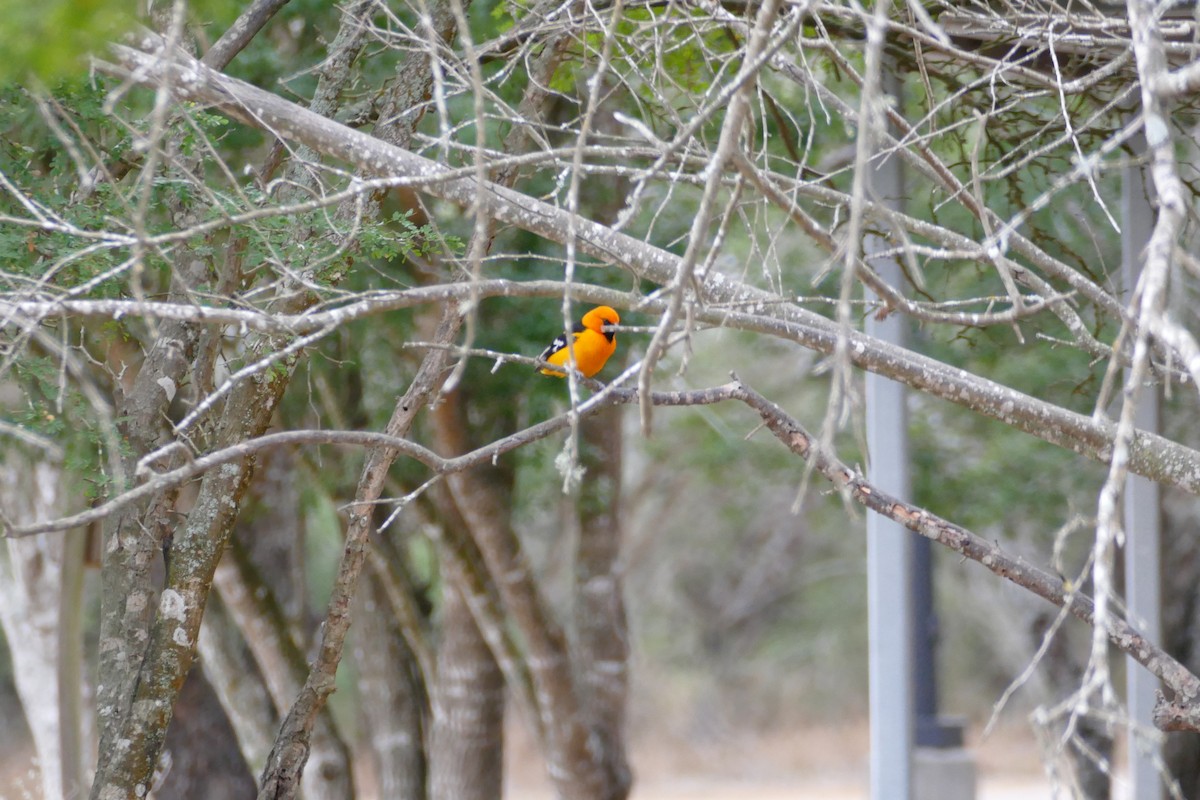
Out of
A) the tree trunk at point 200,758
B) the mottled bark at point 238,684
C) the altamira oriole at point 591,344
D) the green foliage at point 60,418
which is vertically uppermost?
the altamira oriole at point 591,344

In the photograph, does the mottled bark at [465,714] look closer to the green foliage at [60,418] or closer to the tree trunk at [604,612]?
the tree trunk at [604,612]

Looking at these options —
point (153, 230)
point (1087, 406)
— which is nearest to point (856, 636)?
point (1087, 406)

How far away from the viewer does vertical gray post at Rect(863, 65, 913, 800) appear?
600cm

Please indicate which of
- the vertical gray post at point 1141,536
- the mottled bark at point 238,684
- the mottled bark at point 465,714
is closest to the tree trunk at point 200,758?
the mottled bark at point 238,684

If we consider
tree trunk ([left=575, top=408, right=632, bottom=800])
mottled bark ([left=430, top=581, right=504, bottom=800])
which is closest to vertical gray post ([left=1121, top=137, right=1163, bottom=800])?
tree trunk ([left=575, top=408, right=632, bottom=800])

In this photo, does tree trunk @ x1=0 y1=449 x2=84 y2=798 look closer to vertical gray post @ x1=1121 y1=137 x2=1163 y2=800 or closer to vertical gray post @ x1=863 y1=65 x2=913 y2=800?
vertical gray post @ x1=863 y1=65 x2=913 y2=800

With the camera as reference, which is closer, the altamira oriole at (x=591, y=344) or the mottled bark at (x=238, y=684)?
the altamira oriole at (x=591, y=344)

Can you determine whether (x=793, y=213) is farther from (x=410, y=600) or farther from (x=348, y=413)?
(x=410, y=600)

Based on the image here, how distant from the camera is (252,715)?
8.81 m

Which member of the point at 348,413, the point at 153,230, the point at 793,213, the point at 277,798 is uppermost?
the point at 348,413

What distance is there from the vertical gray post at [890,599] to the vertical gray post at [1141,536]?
1.31 m

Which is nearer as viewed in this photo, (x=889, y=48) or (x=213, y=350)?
(x=213, y=350)

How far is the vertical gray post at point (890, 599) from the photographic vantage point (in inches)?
236

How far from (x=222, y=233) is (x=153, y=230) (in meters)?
1.61
